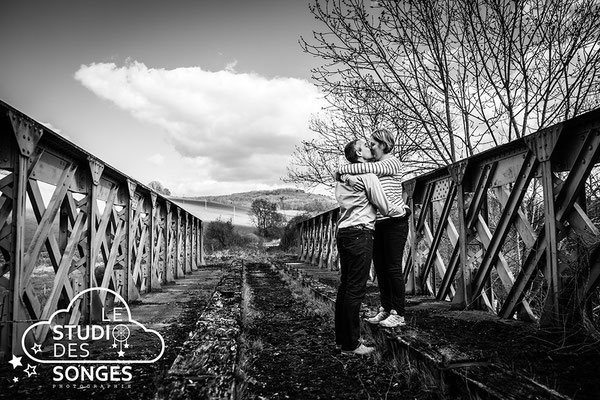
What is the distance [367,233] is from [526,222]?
6.14 feet

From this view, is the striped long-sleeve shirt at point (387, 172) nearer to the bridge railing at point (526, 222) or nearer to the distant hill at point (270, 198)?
the bridge railing at point (526, 222)

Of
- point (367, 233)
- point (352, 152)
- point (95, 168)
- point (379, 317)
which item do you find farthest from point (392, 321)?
point (95, 168)

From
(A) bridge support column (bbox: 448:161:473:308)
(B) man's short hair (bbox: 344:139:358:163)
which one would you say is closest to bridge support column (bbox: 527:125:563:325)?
(A) bridge support column (bbox: 448:161:473:308)

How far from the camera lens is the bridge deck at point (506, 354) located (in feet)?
7.45

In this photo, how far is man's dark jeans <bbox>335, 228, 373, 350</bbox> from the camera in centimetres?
350

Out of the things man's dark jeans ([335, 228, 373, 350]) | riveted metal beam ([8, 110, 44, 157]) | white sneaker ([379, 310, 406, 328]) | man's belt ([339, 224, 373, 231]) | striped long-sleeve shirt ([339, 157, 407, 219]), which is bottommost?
white sneaker ([379, 310, 406, 328])

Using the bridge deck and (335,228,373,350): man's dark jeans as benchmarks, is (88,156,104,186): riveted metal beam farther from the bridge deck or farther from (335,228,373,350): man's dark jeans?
the bridge deck

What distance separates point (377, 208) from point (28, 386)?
282cm

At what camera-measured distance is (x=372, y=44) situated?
7.79 m

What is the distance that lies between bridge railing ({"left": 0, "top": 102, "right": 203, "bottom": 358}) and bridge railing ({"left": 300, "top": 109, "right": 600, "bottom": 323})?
14.0ft

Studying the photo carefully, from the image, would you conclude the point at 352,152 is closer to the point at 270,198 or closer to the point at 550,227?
the point at 550,227

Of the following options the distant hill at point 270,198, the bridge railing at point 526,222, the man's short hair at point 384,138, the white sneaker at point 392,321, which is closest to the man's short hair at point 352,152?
the man's short hair at point 384,138

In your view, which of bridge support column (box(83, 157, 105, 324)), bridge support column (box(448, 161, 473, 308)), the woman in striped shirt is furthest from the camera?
bridge support column (box(448, 161, 473, 308))

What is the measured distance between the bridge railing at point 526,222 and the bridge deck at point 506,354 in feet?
0.90
